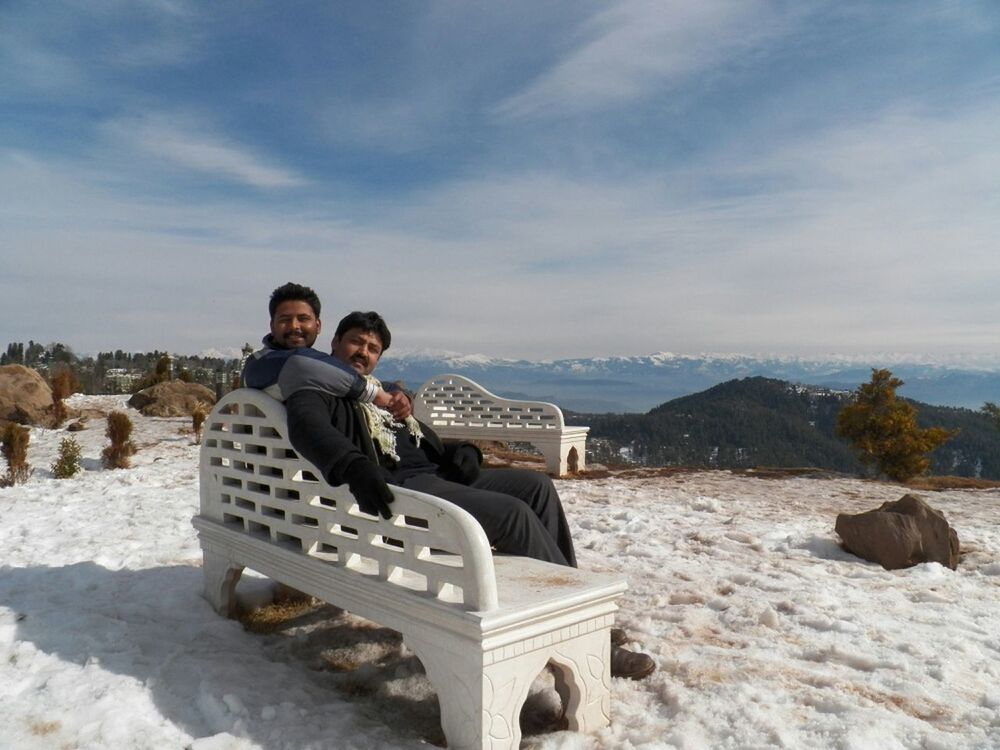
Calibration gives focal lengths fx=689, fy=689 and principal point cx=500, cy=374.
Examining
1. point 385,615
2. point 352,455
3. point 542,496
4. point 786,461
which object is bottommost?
point 786,461

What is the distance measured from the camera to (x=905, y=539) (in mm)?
5473

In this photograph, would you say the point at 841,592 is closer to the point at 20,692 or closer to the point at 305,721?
the point at 305,721

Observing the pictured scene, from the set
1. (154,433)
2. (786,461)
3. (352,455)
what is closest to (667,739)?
(352,455)

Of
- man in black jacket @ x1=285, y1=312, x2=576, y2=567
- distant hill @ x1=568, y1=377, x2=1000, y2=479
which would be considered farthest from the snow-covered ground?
distant hill @ x1=568, y1=377, x2=1000, y2=479

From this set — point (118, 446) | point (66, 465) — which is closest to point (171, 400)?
point (118, 446)

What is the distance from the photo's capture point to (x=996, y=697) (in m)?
3.24

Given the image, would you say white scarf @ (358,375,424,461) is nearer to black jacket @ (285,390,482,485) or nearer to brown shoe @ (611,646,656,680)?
black jacket @ (285,390,482,485)

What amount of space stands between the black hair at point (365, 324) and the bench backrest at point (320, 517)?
719 millimetres

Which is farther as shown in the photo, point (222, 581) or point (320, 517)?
point (222, 581)

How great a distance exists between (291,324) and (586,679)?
2473mm

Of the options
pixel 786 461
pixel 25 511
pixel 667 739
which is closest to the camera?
pixel 667 739

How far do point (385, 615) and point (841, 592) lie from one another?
3.44 m

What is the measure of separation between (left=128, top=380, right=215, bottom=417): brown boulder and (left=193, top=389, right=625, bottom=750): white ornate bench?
48.9 ft

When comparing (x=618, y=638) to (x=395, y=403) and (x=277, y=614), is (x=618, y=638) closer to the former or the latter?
(x=395, y=403)
